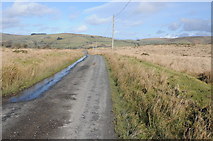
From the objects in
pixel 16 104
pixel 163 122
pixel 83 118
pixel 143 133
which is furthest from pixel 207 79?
pixel 16 104

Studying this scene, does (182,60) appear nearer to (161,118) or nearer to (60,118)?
(161,118)

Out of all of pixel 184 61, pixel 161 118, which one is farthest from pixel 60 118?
pixel 184 61

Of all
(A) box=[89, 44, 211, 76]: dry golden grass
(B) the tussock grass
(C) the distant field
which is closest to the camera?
(B) the tussock grass

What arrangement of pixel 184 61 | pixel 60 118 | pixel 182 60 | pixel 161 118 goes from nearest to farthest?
pixel 161 118 → pixel 60 118 → pixel 184 61 → pixel 182 60

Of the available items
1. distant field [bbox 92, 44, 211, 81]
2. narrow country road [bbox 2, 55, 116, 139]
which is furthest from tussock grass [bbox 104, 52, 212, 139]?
distant field [bbox 92, 44, 211, 81]

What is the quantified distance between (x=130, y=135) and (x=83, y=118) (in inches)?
68.7

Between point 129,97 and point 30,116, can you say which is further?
point 129,97

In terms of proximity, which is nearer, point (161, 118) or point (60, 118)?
point (161, 118)

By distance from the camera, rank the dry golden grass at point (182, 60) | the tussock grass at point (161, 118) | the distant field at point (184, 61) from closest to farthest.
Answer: the tussock grass at point (161, 118)
the distant field at point (184, 61)
the dry golden grass at point (182, 60)

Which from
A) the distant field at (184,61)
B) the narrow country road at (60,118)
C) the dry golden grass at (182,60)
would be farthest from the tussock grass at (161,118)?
the dry golden grass at (182,60)

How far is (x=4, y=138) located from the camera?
3781 mm

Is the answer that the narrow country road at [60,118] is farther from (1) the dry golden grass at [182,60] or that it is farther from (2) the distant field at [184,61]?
(1) the dry golden grass at [182,60]

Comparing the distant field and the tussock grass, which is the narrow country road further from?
the distant field

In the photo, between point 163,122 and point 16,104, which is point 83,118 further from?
point 16,104
